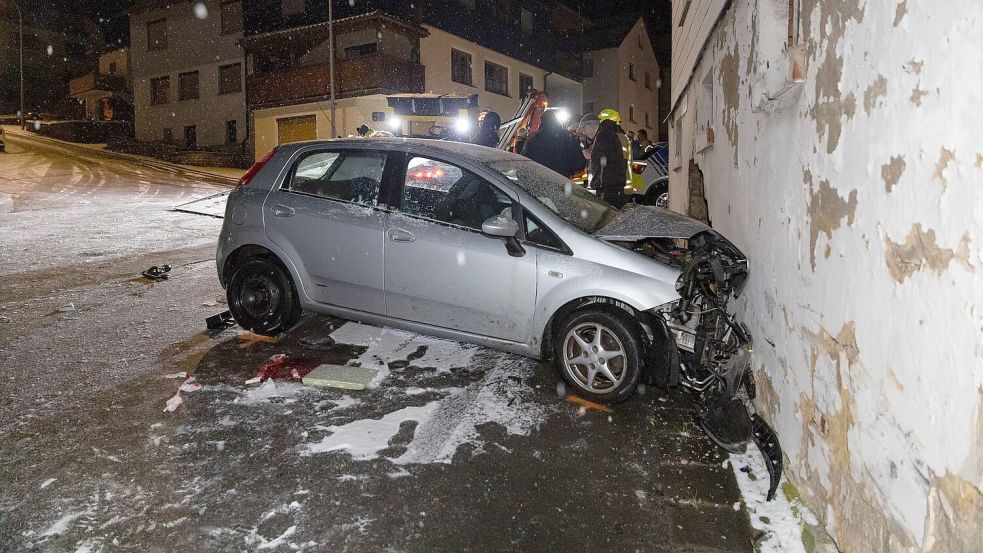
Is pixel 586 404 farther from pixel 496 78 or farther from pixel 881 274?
pixel 496 78

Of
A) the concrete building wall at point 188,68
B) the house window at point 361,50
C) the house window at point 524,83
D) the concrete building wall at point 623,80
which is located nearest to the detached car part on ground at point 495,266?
the house window at point 361,50

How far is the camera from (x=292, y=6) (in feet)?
107

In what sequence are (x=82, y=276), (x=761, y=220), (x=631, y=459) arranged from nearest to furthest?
(x=631, y=459)
(x=761, y=220)
(x=82, y=276)

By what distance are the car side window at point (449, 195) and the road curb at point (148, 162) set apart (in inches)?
575

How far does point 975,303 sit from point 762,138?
7.89 feet

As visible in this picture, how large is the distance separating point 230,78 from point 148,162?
7692mm

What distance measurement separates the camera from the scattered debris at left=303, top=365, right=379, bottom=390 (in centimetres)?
441

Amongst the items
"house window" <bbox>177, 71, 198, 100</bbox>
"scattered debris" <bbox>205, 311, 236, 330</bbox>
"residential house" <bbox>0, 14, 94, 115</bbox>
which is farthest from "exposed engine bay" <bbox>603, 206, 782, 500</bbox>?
"residential house" <bbox>0, 14, 94, 115</bbox>

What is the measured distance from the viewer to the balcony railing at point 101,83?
49.8 m

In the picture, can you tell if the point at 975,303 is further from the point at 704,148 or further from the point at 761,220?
the point at 704,148

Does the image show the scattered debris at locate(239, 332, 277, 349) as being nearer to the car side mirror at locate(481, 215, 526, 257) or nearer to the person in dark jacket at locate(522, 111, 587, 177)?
the car side mirror at locate(481, 215, 526, 257)

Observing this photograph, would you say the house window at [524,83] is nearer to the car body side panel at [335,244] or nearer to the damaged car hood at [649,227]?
the car body side panel at [335,244]

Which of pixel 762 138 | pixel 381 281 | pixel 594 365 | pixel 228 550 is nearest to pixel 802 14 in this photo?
pixel 762 138

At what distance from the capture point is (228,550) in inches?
104
